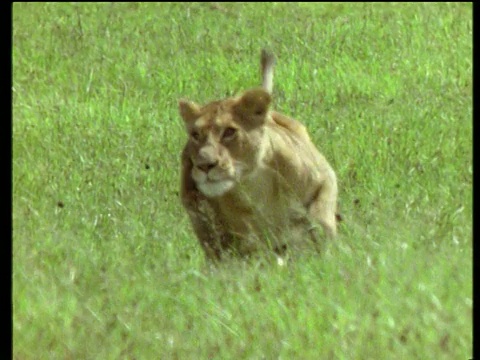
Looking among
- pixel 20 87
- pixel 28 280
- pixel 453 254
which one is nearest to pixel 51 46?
pixel 20 87

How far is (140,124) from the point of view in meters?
11.5

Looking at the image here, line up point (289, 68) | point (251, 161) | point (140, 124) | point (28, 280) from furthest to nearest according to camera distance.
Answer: point (289, 68) < point (140, 124) < point (251, 161) < point (28, 280)

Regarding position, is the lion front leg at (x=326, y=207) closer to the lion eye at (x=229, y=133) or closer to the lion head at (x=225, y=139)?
the lion head at (x=225, y=139)

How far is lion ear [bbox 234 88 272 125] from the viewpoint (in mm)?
8016

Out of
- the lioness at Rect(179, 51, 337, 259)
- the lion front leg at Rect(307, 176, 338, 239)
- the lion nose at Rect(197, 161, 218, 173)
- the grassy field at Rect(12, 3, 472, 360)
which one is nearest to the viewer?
the grassy field at Rect(12, 3, 472, 360)

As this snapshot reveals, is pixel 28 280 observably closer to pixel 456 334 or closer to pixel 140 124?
pixel 456 334

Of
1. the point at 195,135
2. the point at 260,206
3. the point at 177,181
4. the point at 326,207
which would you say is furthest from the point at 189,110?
the point at 177,181

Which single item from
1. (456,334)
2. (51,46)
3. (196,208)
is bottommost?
(51,46)

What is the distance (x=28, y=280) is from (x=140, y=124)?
462 cm

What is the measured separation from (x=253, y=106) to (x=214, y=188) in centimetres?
61

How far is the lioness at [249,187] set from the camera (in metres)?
7.87

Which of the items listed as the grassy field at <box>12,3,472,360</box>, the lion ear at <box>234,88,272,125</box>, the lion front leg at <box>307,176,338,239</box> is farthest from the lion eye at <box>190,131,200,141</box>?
the lion front leg at <box>307,176,338,239</box>

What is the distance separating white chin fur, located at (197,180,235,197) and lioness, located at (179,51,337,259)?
31mm

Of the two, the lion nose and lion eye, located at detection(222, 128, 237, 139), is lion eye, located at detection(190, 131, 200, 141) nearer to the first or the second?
lion eye, located at detection(222, 128, 237, 139)
